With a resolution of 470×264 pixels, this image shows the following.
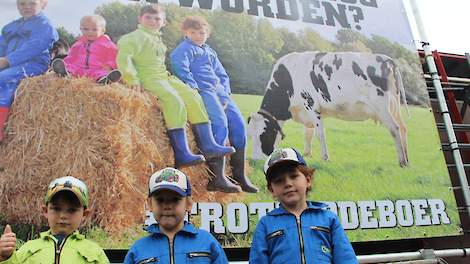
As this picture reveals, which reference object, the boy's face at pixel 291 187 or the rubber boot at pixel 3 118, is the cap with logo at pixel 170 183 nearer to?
the boy's face at pixel 291 187

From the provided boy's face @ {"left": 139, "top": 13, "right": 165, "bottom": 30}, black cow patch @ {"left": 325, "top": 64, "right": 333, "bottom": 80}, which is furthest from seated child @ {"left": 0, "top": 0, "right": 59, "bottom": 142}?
black cow patch @ {"left": 325, "top": 64, "right": 333, "bottom": 80}

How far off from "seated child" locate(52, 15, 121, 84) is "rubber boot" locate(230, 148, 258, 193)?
1.05m

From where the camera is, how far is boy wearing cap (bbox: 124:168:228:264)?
1.89 m

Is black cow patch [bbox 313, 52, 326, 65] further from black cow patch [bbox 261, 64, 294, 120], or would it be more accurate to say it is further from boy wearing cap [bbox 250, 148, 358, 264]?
boy wearing cap [bbox 250, 148, 358, 264]

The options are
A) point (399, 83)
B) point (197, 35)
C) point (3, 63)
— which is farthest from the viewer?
point (399, 83)

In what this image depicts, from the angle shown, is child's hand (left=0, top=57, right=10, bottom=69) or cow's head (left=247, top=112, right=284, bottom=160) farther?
cow's head (left=247, top=112, right=284, bottom=160)

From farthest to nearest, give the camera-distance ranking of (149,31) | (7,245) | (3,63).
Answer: (149,31)
(3,63)
(7,245)

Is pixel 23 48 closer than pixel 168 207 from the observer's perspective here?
No

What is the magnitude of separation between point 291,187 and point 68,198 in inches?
39.0

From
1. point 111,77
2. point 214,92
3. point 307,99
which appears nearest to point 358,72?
point 307,99

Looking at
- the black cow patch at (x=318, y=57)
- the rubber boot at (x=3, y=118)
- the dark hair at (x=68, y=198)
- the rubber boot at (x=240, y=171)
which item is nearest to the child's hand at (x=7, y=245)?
the dark hair at (x=68, y=198)

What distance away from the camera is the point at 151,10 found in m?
3.59

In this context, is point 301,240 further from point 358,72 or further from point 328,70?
point 358,72

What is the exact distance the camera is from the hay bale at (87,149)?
9.44 feet
